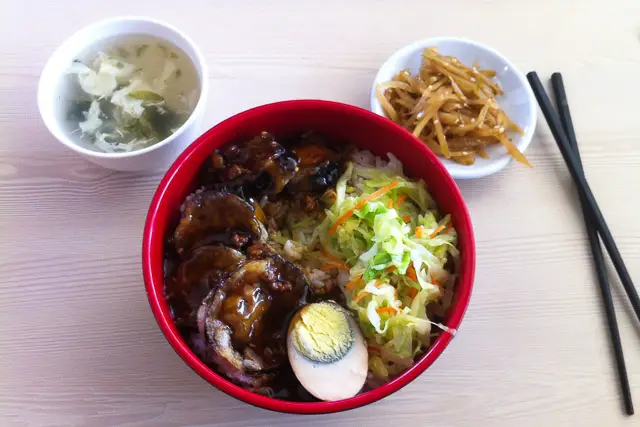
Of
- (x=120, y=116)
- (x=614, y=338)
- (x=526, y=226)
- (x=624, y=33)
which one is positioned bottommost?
(x=614, y=338)

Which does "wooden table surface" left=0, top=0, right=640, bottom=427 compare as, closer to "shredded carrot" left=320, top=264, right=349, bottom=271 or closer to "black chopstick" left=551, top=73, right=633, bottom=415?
"black chopstick" left=551, top=73, right=633, bottom=415

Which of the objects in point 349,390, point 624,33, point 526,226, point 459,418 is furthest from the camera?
point 624,33

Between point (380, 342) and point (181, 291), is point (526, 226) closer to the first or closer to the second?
point (380, 342)

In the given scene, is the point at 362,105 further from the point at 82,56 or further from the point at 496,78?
the point at 82,56

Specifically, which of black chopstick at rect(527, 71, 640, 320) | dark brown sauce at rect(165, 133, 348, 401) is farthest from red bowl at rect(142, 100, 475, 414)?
black chopstick at rect(527, 71, 640, 320)

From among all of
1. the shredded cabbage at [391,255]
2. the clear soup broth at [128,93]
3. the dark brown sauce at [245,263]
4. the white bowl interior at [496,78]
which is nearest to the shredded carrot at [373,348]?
the shredded cabbage at [391,255]

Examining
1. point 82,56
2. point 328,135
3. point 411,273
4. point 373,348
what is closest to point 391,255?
point 411,273

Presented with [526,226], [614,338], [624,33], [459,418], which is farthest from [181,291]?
[624,33]
